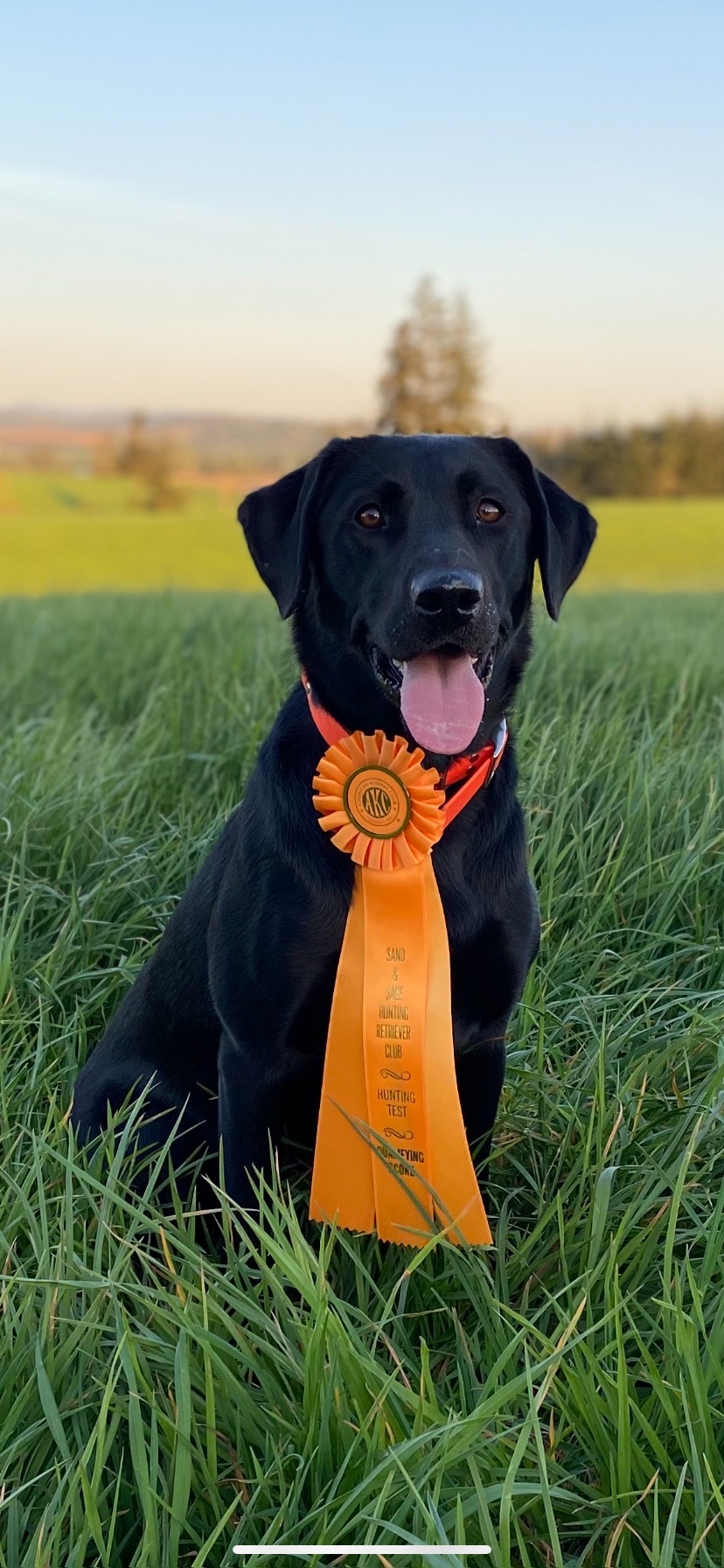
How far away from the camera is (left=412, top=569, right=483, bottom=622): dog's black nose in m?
2.15

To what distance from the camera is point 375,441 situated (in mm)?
2500

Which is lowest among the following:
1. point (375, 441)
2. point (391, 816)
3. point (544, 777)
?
point (544, 777)

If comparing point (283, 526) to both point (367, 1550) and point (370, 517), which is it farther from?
point (367, 1550)

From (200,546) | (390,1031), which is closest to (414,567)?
(390,1031)

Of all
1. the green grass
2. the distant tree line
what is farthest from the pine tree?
the green grass

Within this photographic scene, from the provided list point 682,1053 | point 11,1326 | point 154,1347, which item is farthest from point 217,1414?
point 682,1053

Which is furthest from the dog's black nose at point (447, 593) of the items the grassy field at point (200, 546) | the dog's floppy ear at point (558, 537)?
the grassy field at point (200, 546)

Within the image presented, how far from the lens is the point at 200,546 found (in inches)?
1323

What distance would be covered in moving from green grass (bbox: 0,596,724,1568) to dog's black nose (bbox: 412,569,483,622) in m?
0.87

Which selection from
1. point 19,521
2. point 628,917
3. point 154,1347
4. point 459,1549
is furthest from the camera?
point 19,521

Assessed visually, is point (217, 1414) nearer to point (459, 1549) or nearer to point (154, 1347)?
point (154, 1347)

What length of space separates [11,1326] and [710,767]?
8.83 ft

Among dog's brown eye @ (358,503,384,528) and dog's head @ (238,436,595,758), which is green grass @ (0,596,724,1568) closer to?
dog's head @ (238,436,595,758)

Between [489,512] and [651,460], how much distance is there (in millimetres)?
51550
